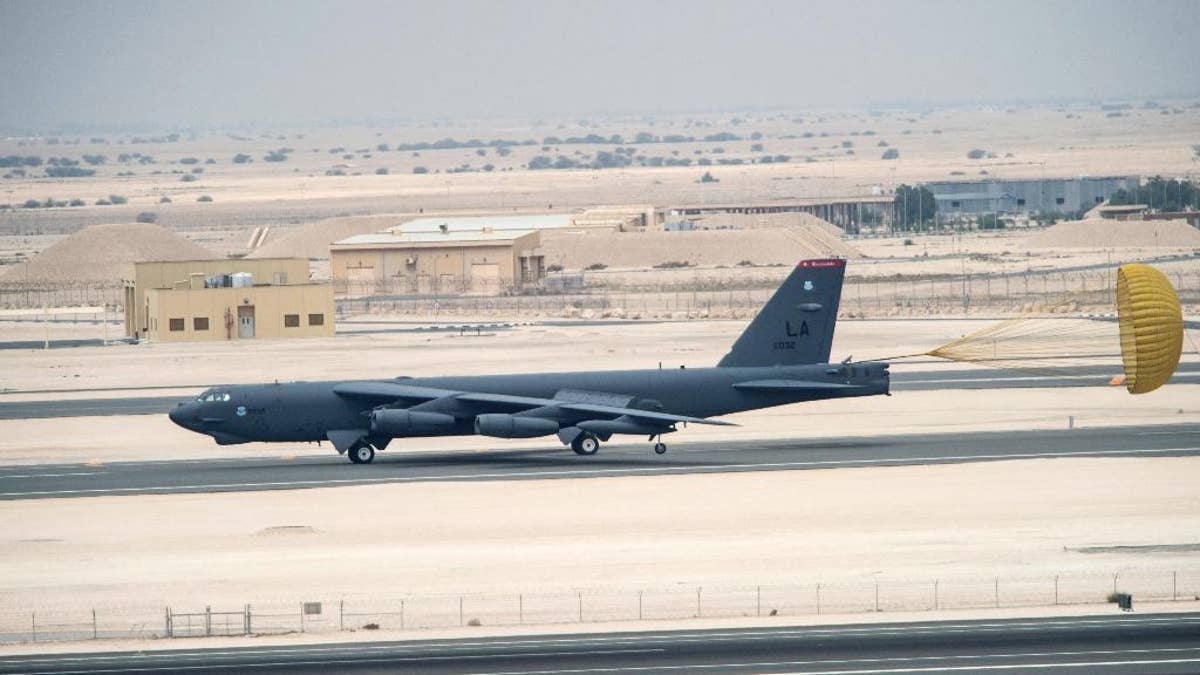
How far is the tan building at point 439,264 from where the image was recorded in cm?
12488

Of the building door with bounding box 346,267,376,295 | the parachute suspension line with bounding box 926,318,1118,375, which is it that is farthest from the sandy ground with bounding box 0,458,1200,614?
the building door with bounding box 346,267,376,295

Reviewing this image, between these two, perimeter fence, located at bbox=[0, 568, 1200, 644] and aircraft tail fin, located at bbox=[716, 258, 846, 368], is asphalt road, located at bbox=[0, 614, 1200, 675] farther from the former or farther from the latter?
aircraft tail fin, located at bbox=[716, 258, 846, 368]

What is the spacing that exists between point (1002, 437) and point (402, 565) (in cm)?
2399

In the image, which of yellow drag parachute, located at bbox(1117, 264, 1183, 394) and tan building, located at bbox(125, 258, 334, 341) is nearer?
yellow drag parachute, located at bbox(1117, 264, 1183, 394)

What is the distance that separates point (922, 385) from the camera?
7275cm

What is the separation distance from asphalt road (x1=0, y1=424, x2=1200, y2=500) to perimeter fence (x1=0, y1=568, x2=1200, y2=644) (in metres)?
15.1

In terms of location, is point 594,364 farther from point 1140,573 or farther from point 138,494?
point 1140,573

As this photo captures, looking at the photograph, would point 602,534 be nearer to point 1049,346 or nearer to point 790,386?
point 790,386

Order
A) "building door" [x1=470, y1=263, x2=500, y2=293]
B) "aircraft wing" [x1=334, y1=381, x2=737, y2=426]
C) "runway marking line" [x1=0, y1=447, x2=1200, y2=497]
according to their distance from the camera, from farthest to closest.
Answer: "building door" [x1=470, y1=263, x2=500, y2=293]
"aircraft wing" [x1=334, y1=381, x2=737, y2=426]
"runway marking line" [x1=0, y1=447, x2=1200, y2=497]

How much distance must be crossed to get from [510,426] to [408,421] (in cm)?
306

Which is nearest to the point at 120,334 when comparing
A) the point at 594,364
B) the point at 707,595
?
the point at 594,364

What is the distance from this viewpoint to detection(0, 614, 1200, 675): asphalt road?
3069 centimetres

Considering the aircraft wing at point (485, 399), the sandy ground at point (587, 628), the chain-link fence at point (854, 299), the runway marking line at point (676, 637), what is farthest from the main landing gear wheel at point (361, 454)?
the chain-link fence at point (854, 299)

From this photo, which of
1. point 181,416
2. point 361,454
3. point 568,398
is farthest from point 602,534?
point 181,416
